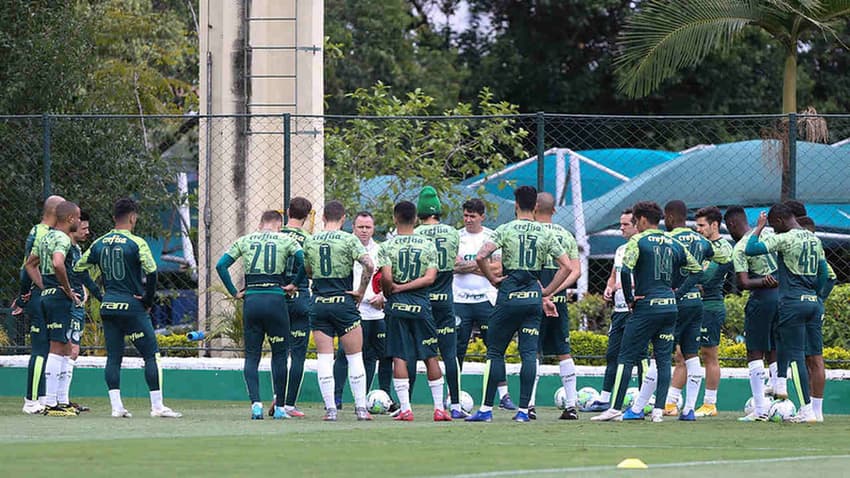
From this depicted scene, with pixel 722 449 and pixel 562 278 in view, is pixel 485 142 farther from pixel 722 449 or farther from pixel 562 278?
pixel 722 449

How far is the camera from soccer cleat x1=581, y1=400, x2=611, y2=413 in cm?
→ 1495

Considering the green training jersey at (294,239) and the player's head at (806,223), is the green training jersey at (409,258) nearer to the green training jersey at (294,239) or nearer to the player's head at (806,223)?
the green training jersey at (294,239)

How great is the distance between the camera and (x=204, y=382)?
54.7ft

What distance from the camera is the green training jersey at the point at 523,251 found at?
43.6 ft

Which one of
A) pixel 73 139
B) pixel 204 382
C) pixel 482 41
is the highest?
pixel 482 41

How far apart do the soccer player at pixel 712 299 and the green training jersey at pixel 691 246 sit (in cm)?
44

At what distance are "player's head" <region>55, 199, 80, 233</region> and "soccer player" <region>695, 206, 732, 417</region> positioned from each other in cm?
605

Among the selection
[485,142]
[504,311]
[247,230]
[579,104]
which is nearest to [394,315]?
[504,311]

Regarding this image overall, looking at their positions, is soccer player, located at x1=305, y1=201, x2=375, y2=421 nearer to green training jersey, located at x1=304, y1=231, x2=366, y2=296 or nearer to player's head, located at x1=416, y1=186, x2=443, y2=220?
green training jersey, located at x1=304, y1=231, x2=366, y2=296

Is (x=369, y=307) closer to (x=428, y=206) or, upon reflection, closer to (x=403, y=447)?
(x=428, y=206)

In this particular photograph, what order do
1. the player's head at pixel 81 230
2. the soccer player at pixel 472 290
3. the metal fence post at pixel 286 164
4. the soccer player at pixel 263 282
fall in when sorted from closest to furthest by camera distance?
the soccer player at pixel 263 282 → the player's head at pixel 81 230 → the soccer player at pixel 472 290 → the metal fence post at pixel 286 164

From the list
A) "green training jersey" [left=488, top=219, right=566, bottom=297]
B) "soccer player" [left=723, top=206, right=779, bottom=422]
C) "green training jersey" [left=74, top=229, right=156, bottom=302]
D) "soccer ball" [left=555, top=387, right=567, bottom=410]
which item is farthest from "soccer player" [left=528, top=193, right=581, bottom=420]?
"green training jersey" [left=74, top=229, right=156, bottom=302]

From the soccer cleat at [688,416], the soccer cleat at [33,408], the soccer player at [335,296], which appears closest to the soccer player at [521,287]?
the soccer player at [335,296]

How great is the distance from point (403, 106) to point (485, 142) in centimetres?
183
